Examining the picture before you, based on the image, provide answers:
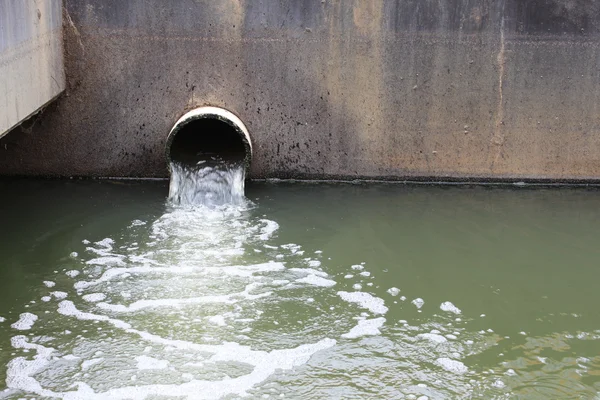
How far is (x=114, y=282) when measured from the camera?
5852mm

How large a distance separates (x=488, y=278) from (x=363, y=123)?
2.47 metres

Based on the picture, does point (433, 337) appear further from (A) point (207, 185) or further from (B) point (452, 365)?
(A) point (207, 185)

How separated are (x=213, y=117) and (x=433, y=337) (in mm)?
3413

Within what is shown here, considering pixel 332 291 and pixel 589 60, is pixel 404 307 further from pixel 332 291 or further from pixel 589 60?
pixel 589 60

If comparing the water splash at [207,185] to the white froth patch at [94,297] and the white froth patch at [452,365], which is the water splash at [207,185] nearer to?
the white froth patch at [94,297]

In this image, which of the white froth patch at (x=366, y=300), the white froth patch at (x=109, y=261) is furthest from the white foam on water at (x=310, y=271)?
the white froth patch at (x=109, y=261)

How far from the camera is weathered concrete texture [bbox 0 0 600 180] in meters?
7.77

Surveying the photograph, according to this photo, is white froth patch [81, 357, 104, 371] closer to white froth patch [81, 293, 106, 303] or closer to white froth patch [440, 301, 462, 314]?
white froth patch [81, 293, 106, 303]

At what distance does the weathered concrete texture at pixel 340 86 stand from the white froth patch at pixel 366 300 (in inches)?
102

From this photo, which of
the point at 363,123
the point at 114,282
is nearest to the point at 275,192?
the point at 363,123

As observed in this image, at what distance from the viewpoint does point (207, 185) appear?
779cm

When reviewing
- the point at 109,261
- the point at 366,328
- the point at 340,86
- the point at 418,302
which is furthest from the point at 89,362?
the point at 340,86

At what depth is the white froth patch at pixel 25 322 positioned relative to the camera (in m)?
5.11

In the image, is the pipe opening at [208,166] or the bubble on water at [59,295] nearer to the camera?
the bubble on water at [59,295]
